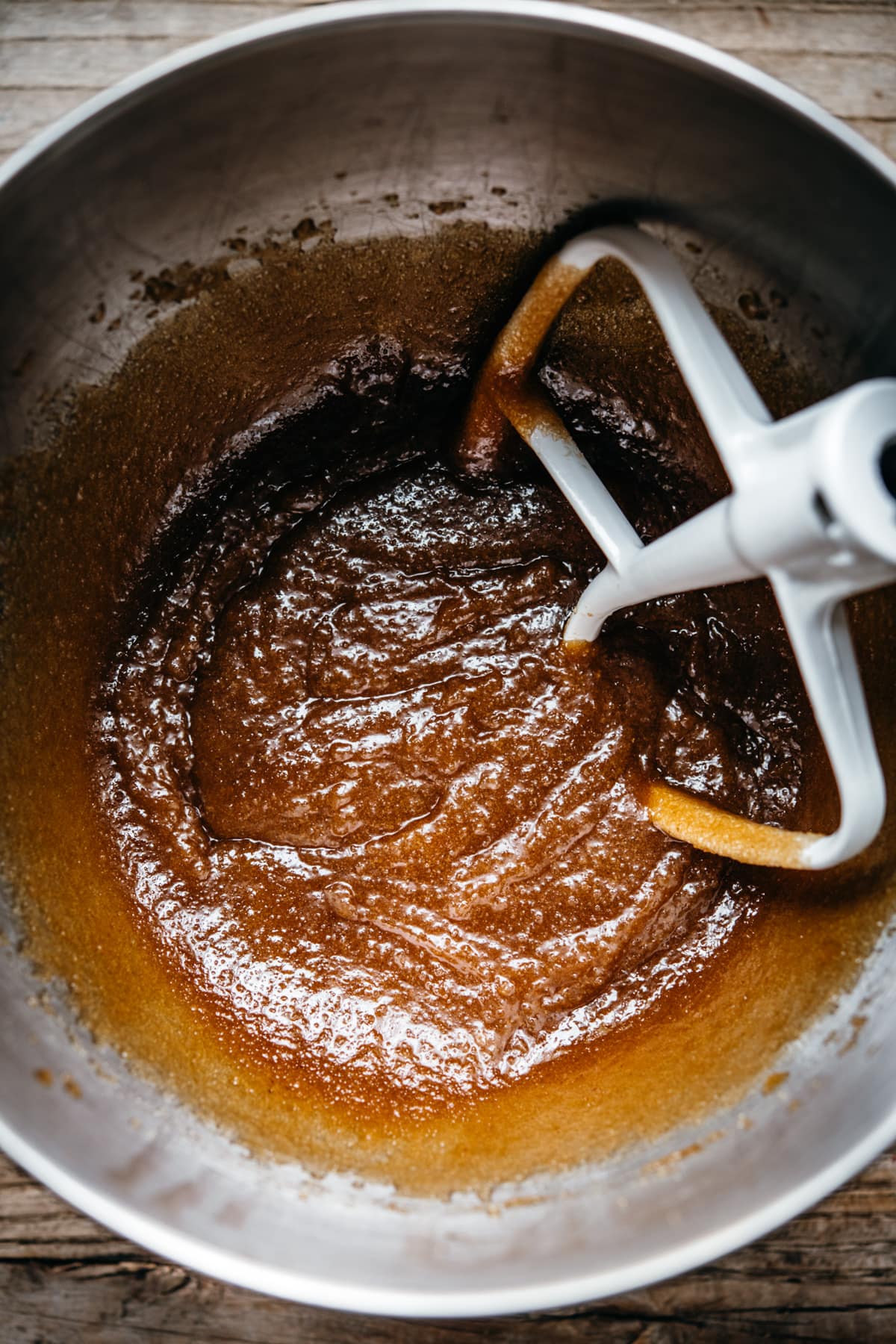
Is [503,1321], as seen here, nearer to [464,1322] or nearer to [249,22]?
[464,1322]

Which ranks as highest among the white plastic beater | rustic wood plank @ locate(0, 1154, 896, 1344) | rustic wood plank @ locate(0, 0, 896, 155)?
rustic wood plank @ locate(0, 0, 896, 155)

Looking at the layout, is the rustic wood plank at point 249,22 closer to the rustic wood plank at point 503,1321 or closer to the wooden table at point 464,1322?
the wooden table at point 464,1322

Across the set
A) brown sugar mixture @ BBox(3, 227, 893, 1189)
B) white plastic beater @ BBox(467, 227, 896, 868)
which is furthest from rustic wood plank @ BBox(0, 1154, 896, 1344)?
white plastic beater @ BBox(467, 227, 896, 868)

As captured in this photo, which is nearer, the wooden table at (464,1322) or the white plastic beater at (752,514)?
the white plastic beater at (752,514)

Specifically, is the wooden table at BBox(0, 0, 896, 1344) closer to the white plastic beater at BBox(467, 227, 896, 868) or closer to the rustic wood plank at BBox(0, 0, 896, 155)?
the rustic wood plank at BBox(0, 0, 896, 155)

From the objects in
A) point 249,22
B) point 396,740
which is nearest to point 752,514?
point 396,740

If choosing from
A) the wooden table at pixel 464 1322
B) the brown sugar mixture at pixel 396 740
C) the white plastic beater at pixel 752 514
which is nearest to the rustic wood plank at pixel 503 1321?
the wooden table at pixel 464 1322
